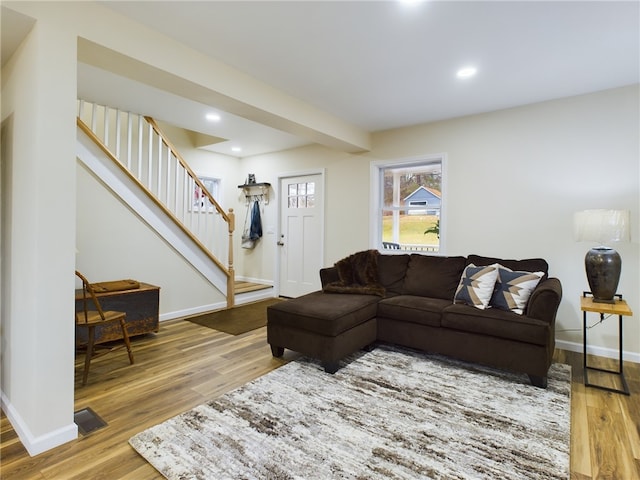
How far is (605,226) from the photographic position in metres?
2.64

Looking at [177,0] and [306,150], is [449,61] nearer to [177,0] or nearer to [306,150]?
[177,0]

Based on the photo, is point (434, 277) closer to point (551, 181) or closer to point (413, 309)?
point (413, 309)

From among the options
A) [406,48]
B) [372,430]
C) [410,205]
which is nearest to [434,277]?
[410,205]

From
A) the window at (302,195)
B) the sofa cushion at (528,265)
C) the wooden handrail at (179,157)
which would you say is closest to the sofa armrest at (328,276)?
the sofa cushion at (528,265)

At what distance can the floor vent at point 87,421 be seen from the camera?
1.97 meters

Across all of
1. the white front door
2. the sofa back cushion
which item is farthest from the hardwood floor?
the white front door

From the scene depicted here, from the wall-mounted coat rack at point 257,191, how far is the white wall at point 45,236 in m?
4.03

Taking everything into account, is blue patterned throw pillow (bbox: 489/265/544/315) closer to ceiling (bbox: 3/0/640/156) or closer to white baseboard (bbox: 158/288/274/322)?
ceiling (bbox: 3/0/640/156)

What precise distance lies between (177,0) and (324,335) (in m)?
2.48

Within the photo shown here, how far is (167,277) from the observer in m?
4.28

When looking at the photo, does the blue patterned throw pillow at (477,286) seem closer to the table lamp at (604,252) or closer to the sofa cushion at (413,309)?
the sofa cushion at (413,309)

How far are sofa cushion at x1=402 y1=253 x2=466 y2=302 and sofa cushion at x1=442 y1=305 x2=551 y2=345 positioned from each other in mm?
476

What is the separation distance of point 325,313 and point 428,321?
37.0 inches

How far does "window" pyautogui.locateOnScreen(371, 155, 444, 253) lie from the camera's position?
425cm
